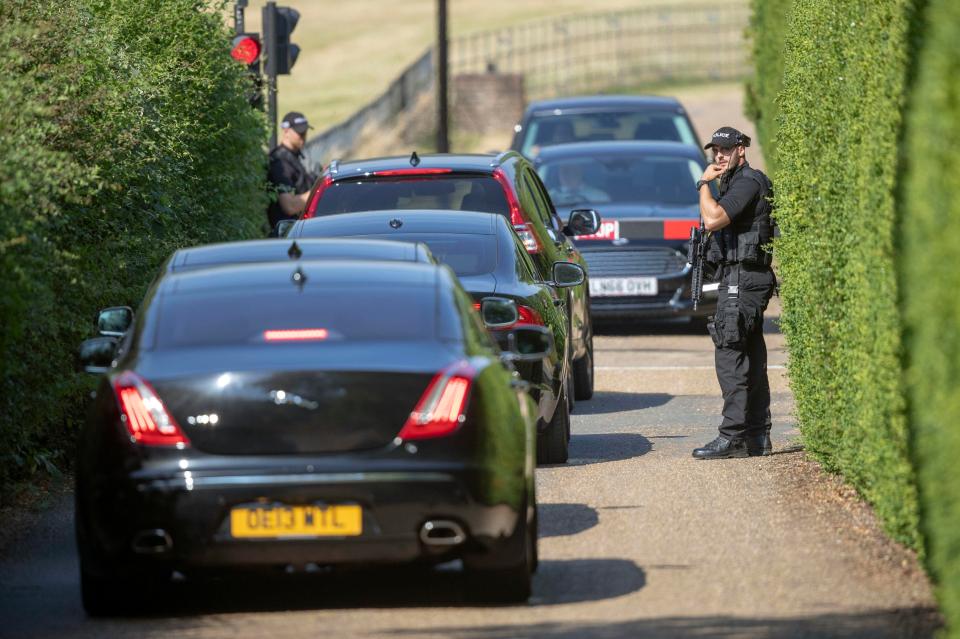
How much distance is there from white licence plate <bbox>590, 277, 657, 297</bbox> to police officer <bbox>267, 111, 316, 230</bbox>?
109 inches

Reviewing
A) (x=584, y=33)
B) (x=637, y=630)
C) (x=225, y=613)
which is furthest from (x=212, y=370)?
(x=584, y=33)

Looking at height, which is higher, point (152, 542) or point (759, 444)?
point (152, 542)

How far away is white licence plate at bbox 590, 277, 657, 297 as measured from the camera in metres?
19.2

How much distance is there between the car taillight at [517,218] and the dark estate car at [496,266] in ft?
4.07

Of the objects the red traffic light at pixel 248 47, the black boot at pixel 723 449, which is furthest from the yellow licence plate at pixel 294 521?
the red traffic light at pixel 248 47

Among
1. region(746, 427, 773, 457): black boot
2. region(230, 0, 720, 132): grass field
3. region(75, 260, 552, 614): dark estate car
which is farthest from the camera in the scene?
region(230, 0, 720, 132): grass field

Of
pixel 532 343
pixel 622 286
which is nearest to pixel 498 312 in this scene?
pixel 532 343

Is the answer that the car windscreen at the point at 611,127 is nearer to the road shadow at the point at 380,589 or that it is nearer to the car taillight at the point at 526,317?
the car taillight at the point at 526,317

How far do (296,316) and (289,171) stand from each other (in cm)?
1151

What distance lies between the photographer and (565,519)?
32.4ft

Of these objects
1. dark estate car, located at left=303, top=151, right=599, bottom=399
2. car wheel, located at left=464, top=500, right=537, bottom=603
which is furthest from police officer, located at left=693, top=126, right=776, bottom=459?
car wheel, located at left=464, top=500, right=537, bottom=603

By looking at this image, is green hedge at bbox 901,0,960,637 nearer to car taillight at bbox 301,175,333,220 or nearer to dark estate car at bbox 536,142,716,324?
car taillight at bbox 301,175,333,220

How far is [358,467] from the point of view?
7.38 meters

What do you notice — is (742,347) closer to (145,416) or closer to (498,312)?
(498,312)
